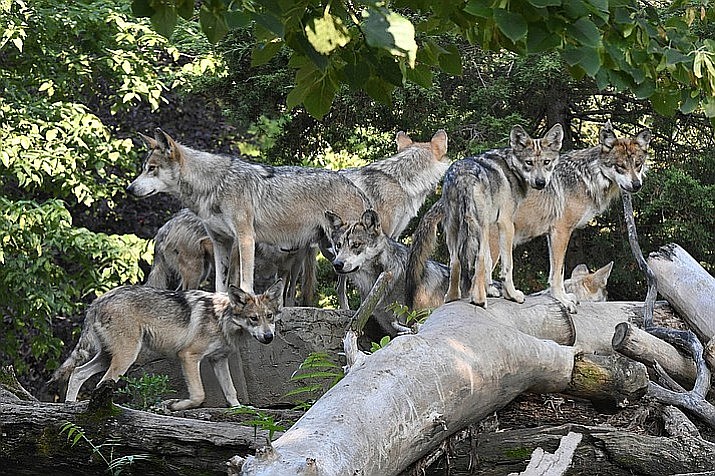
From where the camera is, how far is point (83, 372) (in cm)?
868

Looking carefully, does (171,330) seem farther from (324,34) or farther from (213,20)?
(324,34)

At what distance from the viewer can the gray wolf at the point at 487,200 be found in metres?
7.12

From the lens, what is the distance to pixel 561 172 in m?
8.74

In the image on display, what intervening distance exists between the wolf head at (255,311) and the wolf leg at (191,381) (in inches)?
19.5

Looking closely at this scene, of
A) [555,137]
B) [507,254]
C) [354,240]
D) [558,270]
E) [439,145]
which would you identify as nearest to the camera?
[507,254]

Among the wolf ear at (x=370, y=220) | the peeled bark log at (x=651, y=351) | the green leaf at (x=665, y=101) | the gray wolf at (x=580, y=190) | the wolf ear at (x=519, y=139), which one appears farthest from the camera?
the wolf ear at (x=370, y=220)

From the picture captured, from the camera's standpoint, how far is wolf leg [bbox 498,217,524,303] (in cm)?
756

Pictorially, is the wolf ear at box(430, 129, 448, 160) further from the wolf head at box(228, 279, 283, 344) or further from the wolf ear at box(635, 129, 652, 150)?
the wolf head at box(228, 279, 283, 344)

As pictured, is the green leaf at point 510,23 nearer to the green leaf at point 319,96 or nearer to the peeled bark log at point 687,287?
the green leaf at point 319,96

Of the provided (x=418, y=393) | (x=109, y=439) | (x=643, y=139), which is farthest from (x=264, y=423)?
(x=643, y=139)

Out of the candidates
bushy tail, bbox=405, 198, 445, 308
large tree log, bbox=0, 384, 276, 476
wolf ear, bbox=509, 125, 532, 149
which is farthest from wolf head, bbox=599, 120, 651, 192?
large tree log, bbox=0, 384, 276, 476

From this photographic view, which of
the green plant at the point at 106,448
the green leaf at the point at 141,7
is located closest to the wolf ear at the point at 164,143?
the green plant at the point at 106,448

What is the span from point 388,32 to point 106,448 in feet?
13.3

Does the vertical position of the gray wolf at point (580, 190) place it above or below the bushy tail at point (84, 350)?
above
